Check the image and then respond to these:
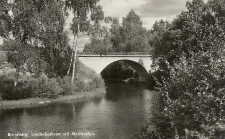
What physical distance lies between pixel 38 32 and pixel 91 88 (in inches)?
529

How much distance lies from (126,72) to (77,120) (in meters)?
50.1

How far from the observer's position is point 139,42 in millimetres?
71000

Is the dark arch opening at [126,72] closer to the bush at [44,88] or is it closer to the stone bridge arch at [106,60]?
the stone bridge arch at [106,60]

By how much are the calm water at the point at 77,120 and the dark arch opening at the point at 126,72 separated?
101 ft

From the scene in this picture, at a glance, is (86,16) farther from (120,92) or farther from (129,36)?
(129,36)

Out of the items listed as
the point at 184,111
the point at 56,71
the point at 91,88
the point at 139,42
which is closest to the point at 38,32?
the point at 56,71

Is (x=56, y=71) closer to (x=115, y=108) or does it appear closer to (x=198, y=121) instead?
(x=115, y=108)

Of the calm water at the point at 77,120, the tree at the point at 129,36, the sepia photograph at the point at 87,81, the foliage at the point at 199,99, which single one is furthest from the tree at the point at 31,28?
the tree at the point at 129,36

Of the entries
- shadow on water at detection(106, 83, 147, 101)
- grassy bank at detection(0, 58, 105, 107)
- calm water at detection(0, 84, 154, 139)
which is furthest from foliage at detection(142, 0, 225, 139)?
shadow on water at detection(106, 83, 147, 101)

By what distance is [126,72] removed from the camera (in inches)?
2936

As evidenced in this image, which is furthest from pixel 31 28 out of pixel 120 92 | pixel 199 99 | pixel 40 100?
pixel 199 99

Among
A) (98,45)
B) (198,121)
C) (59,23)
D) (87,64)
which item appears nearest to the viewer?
(198,121)

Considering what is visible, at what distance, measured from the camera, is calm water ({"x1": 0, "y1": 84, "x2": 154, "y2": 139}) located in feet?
68.1

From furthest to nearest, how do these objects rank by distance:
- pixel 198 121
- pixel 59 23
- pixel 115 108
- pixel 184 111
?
pixel 59 23
pixel 115 108
pixel 184 111
pixel 198 121
